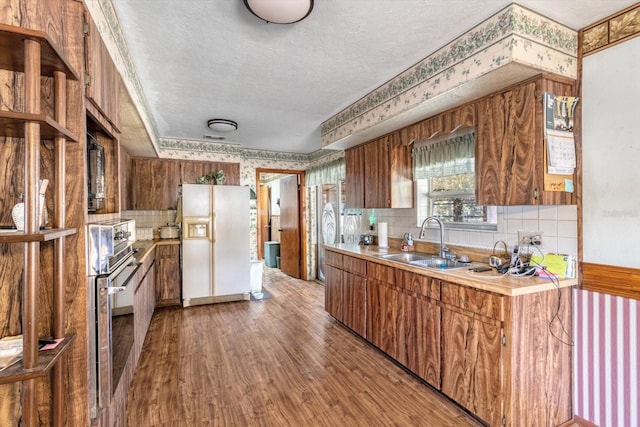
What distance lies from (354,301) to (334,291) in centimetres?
48

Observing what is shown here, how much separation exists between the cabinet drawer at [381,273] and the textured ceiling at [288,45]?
168cm

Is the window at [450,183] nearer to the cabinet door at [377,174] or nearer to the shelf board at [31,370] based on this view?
the cabinet door at [377,174]

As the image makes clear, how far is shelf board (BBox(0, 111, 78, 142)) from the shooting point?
3.04ft

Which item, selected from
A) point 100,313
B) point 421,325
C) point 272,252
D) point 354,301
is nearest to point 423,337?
point 421,325

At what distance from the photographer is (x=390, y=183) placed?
325cm

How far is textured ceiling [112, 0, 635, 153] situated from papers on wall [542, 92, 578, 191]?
0.49m

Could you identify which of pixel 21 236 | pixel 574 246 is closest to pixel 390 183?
pixel 574 246

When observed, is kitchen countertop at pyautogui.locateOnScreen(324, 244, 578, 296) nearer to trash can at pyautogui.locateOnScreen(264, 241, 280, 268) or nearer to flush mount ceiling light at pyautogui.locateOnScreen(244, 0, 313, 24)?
flush mount ceiling light at pyautogui.locateOnScreen(244, 0, 313, 24)

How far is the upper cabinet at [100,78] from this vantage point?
1311mm

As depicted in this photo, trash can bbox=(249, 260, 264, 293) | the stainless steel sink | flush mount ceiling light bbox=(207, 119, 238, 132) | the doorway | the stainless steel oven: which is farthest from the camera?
the doorway

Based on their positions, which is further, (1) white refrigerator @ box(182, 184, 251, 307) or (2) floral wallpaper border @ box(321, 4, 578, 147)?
(1) white refrigerator @ box(182, 184, 251, 307)

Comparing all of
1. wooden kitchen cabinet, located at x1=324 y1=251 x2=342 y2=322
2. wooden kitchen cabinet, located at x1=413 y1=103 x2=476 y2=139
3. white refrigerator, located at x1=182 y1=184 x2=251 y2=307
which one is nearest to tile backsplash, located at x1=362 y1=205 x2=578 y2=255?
wooden kitchen cabinet, located at x1=413 y1=103 x2=476 y2=139

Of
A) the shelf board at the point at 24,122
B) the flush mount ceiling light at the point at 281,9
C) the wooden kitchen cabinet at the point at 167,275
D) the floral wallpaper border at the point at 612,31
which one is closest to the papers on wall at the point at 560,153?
the floral wallpaper border at the point at 612,31

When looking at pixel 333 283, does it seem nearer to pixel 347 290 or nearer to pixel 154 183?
pixel 347 290
